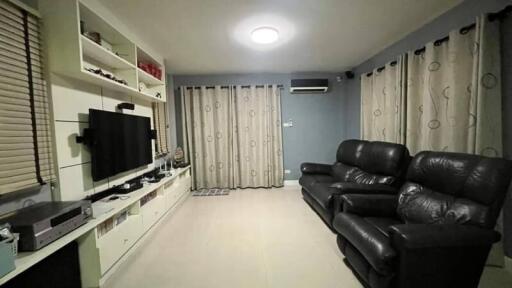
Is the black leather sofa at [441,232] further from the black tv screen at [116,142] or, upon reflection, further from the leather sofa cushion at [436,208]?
the black tv screen at [116,142]

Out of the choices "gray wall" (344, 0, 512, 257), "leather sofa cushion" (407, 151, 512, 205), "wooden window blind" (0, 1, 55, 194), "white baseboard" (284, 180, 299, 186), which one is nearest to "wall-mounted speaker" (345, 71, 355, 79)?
"gray wall" (344, 0, 512, 257)

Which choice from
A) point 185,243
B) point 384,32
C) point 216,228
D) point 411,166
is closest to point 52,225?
point 185,243

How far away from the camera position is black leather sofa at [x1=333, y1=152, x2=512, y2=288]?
4.54 ft

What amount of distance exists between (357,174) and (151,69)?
131 inches

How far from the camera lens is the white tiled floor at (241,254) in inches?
72.7

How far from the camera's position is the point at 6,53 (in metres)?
1.42

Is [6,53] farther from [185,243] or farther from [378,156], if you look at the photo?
[378,156]

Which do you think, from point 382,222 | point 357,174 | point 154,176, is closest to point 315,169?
point 357,174

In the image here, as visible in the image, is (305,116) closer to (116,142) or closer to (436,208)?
(436,208)

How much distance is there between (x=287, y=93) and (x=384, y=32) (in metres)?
2.14

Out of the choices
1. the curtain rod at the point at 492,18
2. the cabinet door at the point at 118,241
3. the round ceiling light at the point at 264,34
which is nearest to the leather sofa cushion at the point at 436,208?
the curtain rod at the point at 492,18

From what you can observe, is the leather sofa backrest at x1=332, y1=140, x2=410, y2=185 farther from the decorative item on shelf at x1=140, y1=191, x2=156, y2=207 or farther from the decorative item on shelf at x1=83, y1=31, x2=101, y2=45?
the decorative item on shelf at x1=83, y1=31, x2=101, y2=45

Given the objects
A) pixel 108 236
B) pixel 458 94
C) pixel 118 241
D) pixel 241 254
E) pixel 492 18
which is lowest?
pixel 241 254

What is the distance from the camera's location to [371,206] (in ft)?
6.95
